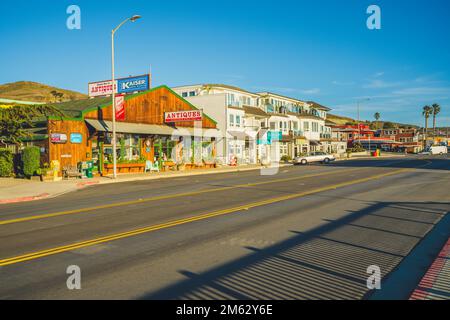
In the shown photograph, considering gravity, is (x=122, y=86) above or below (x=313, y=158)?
above

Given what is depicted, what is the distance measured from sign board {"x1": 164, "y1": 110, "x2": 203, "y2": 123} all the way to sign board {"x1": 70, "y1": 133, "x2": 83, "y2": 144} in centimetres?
1066

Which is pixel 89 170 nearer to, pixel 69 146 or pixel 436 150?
pixel 69 146

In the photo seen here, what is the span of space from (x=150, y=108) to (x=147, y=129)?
2939mm

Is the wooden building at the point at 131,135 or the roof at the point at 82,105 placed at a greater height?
the roof at the point at 82,105

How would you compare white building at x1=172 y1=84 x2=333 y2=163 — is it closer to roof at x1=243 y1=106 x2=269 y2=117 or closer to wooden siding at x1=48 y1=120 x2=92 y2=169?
roof at x1=243 y1=106 x2=269 y2=117

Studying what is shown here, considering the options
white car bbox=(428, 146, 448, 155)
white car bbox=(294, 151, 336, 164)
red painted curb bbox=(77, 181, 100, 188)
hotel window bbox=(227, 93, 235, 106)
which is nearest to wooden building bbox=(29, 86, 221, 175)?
red painted curb bbox=(77, 181, 100, 188)

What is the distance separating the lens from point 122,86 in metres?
41.8

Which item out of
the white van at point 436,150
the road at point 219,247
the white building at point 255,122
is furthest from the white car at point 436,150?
the road at point 219,247

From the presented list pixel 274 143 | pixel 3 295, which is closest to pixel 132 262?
pixel 3 295

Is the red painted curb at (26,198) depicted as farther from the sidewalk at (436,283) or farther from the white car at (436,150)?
the white car at (436,150)

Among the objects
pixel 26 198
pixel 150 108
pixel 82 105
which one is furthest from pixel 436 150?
pixel 26 198

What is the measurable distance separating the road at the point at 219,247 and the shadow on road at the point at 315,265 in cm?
2

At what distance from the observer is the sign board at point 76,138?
29438 mm
